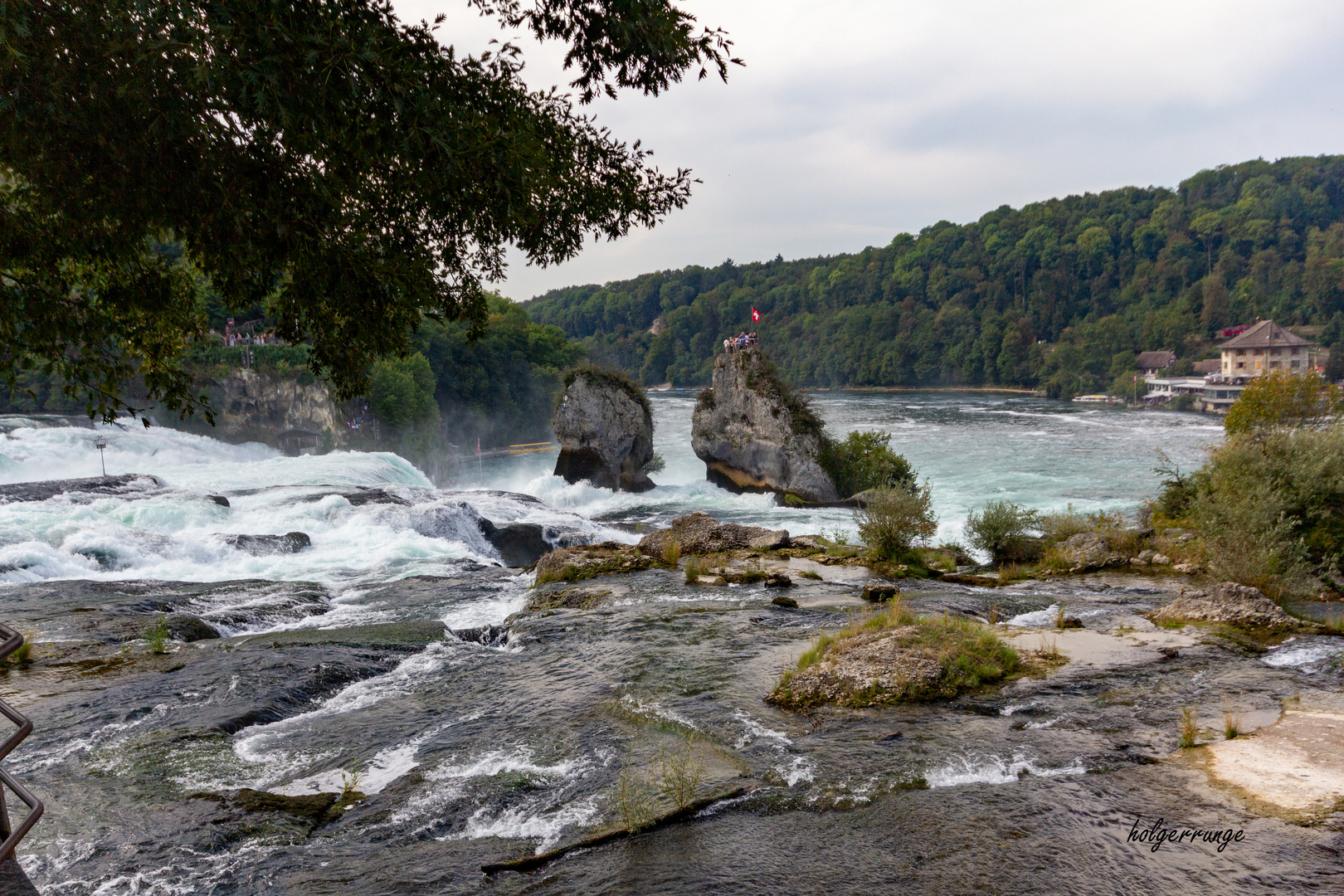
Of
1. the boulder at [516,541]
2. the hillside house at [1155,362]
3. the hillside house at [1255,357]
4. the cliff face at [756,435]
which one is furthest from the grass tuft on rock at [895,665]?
the hillside house at [1155,362]

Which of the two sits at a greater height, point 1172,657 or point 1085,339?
point 1085,339

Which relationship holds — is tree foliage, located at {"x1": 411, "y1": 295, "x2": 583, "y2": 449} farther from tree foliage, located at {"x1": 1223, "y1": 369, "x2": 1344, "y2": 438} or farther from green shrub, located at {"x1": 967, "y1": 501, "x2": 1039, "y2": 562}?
green shrub, located at {"x1": 967, "y1": 501, "x2": 1039, "y2": 562}

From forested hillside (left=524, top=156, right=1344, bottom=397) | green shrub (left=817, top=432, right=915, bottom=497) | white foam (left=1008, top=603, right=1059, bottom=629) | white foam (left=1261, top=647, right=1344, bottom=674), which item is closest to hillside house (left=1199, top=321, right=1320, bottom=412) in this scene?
forested hillside (left=524, top=156, right=1344, bottom=397)

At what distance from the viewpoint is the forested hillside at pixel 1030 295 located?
115500mm

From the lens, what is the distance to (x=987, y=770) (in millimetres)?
5988

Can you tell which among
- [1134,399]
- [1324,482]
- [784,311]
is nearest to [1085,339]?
[1134,399]

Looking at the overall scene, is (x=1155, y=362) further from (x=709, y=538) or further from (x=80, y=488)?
(x=80, y=488)

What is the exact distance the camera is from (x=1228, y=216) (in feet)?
435

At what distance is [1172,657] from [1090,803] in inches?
156

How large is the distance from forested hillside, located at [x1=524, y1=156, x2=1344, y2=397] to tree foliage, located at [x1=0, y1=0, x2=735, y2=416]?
379ft

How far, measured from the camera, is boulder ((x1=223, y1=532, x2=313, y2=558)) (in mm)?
20203

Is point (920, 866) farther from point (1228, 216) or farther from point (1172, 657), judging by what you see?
point (1228, 216)

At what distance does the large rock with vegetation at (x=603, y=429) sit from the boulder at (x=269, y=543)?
22.7 m

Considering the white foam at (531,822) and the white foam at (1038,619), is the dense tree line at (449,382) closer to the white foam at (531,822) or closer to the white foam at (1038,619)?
the white foam at (1038,619)
